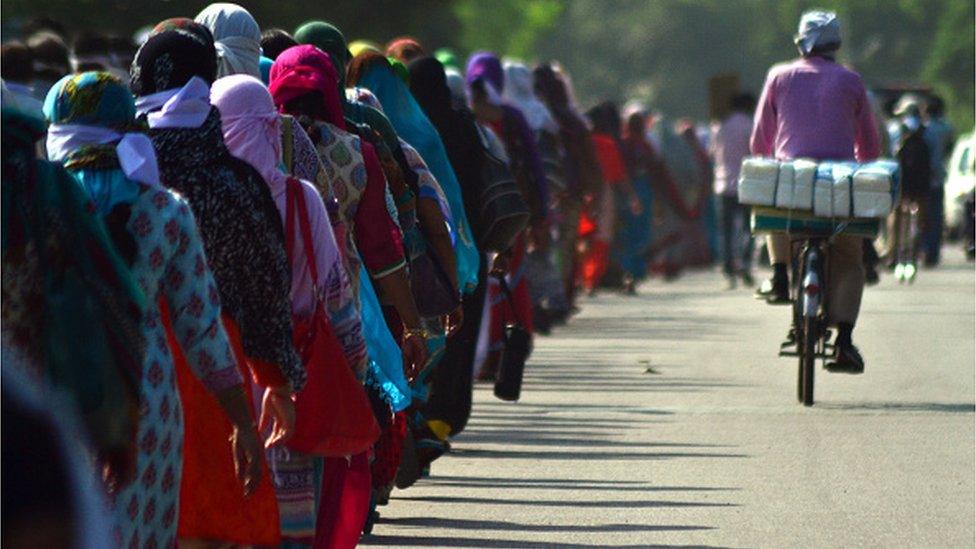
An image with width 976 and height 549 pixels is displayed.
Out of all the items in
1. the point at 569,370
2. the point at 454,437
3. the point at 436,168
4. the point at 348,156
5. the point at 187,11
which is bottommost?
the point at 187,11

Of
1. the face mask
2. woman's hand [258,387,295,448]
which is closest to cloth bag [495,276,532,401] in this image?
woman's hand [258,387,295,448]

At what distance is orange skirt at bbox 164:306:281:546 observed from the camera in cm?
709

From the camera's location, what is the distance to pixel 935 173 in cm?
3222

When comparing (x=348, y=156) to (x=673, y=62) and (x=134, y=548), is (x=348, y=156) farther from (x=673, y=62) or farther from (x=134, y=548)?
(x=673, y=62)

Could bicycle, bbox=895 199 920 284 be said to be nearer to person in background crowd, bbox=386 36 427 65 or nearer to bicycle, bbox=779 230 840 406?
bicycle, bbox=779 230 840 406

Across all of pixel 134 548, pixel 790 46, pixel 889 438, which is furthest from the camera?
pixel 790 46

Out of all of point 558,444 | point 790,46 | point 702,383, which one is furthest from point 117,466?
point 790,46

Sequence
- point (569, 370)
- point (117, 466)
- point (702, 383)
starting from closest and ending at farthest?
point (117, 466), point (702, 383), point (569, 370)

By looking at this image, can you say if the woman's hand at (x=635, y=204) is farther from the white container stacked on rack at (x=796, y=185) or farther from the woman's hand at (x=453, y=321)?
the woman's hand at (x=453, y=321)

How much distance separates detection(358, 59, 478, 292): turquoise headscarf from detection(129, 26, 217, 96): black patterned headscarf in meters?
3.33

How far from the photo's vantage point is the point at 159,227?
6555 mm

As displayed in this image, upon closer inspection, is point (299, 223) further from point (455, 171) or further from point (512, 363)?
point (512, 363)

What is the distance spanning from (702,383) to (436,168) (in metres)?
5.83

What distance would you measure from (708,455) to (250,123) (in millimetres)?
4885
